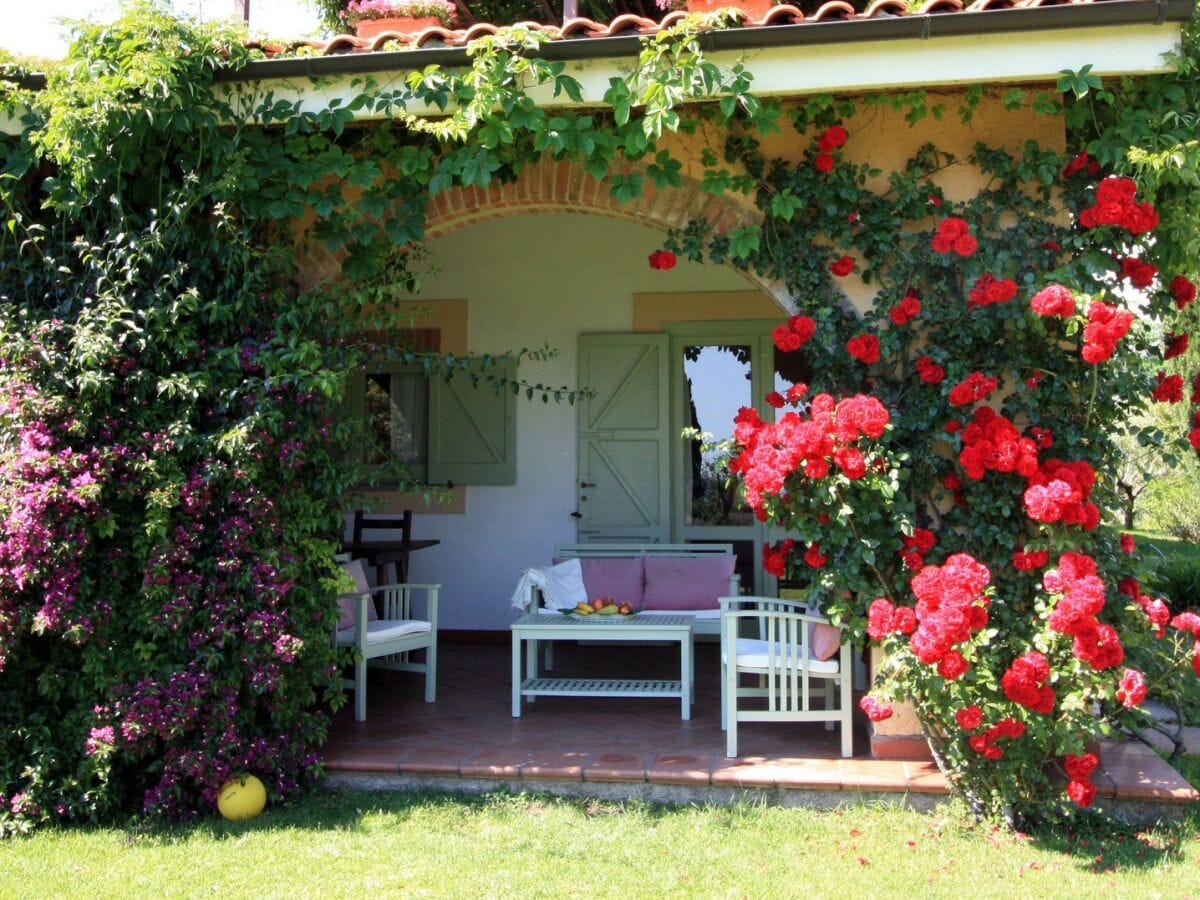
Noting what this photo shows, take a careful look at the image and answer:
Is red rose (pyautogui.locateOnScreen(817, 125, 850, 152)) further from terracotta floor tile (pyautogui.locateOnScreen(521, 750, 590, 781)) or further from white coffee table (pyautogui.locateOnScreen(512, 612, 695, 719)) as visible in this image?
terracotta floor tile (pyautogui.locateOnScreen(521, 750, 590, 781))

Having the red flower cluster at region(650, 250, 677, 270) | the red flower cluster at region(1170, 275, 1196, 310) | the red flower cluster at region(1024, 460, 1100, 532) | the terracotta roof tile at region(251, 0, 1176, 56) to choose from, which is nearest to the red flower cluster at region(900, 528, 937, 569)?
the red flower cluster at region(1024, 460, 1100, 532)

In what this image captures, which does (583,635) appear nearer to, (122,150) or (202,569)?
(202,569)

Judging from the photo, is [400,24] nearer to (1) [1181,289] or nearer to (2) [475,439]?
(2) [475,439]

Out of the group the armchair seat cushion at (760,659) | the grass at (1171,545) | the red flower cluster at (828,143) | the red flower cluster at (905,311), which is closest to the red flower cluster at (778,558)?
the armchair seat cushion at (760,659)

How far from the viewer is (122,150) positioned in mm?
4332

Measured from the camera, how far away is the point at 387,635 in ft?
18.2

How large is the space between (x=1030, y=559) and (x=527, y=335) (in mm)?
4508

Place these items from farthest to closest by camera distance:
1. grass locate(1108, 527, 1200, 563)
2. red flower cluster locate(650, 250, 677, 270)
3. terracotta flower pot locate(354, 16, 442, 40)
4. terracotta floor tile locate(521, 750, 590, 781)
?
grass locate(1108, 527, 1200, 563) → terracotta flower pot locate(354, 16, 442, 40) → red flower cluster locate(650, 250, 677, 270) → terracotta floor tile locate(521, 750, 590, 781)

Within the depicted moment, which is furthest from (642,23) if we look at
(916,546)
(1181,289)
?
(1181,289)

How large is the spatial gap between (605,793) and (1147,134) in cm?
339

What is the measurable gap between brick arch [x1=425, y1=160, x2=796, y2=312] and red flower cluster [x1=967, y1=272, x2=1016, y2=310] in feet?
2.68

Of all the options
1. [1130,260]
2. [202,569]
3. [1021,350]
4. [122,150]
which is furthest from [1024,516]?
[122,150]

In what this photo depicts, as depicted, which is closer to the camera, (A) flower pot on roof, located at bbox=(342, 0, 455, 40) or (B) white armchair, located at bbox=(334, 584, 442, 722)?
(A) flower pot on roof, located at bbox=(342, 0, 455, 40)

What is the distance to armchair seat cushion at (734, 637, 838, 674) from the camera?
15.3ft
